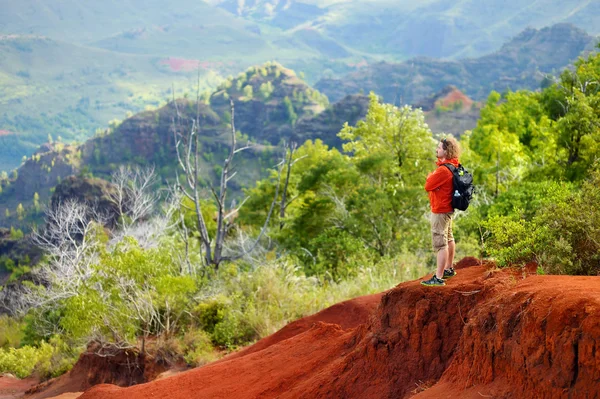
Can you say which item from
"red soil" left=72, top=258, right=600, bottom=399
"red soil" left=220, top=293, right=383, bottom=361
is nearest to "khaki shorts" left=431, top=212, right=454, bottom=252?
"red soil" left=72, top=258, right=600, bottom=399

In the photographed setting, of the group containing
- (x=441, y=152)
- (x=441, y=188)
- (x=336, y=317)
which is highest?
(x=441, y=152)

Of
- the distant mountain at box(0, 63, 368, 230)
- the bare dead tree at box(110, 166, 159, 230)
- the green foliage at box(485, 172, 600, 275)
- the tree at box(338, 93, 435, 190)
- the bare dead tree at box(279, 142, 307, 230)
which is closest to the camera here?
the green foliage at box(485, 172, 600, 275)

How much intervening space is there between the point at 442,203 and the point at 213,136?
137 metres

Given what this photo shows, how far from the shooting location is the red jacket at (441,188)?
6.20 m

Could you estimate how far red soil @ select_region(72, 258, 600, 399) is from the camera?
13.6 feet

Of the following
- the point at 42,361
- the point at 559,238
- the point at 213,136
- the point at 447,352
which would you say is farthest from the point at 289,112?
the point at 447,352

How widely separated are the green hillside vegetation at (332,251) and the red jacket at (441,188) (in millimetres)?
711

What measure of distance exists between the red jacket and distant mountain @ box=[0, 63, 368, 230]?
9822 cm

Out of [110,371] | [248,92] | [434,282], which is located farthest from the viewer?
[248,92]

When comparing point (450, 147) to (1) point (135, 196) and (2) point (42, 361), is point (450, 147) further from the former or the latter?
(1) point (135, 196)

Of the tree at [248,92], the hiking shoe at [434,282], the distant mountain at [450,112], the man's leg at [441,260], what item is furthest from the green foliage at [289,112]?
the hiking shoe at [434,282]

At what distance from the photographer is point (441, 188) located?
20.5ft

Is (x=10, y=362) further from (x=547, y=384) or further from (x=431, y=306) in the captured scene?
(x=547, y=384)

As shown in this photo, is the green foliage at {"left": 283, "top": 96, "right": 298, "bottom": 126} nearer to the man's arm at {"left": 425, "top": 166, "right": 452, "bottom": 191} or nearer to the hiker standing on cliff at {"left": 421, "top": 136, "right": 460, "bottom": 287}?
the hiker standing on cliff at {"left": 421, "top": 136, "right": 460, "bottom": 287}
